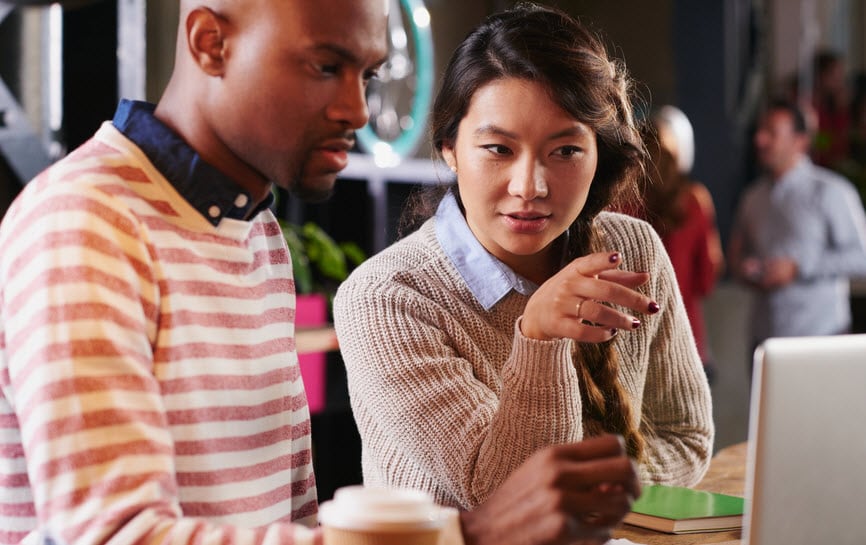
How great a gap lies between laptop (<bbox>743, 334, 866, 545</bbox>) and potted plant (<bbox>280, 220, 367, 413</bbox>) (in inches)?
90.5

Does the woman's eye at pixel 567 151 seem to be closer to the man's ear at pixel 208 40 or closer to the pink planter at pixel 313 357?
the man's ear at pixel 208 40

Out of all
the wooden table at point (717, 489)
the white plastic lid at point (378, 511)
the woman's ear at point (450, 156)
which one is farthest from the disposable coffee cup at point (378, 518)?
the woman's ear at point (450, 156)

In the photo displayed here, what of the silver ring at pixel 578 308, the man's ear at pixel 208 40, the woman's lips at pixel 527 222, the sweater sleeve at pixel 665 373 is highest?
the man's ear at pixel 208 40

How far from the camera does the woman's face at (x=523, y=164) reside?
1.59 metres

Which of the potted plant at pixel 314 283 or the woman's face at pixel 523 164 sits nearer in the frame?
the woman's face at pixel 523 164

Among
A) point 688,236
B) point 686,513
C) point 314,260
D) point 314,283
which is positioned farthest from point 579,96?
point 688,236

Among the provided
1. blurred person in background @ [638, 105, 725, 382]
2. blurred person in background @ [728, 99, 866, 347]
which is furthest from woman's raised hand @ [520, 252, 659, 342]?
blurred person in background @ [728, 99, 866, 347]

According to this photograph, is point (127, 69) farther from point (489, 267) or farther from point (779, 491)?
point (779, 491)

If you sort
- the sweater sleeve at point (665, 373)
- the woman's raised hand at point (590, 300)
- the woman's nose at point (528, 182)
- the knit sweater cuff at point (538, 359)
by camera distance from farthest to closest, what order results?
Result: the sweater sleeve at point (665, 373), the woman's nose at point (528, 182), the knit sweater cuff at point (538, 359), the woman's raised hand at point (590, 300)

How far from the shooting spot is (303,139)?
1.03 m

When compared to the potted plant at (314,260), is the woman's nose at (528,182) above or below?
above

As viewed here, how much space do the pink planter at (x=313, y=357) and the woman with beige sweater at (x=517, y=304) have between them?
1.63m

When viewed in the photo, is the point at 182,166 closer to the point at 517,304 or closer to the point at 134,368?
the point at 134,368

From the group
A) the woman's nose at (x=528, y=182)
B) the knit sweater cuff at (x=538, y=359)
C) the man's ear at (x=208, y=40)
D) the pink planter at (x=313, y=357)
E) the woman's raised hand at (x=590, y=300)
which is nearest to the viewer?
the man's ear at (x=208, y=40)
